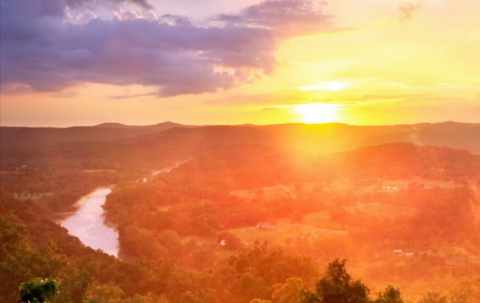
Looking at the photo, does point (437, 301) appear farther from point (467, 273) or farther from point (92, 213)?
point (92, 213)

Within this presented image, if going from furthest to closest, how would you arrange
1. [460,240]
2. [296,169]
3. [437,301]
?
[296,169] < [460,240] < [437,301]

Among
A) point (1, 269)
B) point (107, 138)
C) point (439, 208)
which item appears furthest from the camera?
point (107, 138)

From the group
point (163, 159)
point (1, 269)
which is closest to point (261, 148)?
point (163, 159)

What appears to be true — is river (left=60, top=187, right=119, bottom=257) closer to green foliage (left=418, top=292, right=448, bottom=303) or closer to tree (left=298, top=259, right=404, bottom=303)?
green foliage (left=418, top=292, right=448, bottom=303)

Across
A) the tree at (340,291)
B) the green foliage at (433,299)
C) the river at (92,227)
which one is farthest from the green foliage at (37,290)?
the river at (92,227)

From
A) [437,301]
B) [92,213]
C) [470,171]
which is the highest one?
[470,171]

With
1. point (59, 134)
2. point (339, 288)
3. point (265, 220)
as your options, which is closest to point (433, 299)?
point (339, 288)

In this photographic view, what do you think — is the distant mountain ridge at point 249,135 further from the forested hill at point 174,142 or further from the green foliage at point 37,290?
the green foliage at point 37,290

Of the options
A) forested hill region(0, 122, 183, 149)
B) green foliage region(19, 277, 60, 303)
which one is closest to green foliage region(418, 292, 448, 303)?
green foliage region(19, 277, 60, 303)
